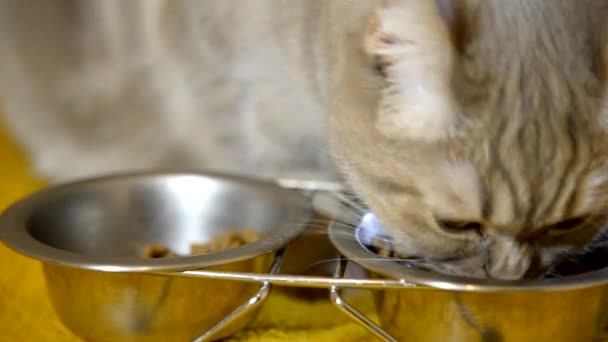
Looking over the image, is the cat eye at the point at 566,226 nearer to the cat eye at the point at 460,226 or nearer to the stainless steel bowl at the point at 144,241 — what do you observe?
the cat eye at the point at 460,226

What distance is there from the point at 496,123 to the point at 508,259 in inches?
8.2

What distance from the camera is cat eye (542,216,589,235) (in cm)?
108

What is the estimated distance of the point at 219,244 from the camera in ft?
4.70

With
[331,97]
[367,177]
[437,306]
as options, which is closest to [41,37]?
[331,97]

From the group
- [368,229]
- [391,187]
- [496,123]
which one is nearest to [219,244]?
[368,229]

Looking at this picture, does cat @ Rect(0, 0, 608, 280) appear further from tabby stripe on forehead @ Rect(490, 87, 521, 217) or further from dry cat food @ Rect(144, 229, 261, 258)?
dry cat food @ Rect(144, 229, 261, 258)

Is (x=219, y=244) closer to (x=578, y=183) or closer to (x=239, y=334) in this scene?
(x=239, y=334)

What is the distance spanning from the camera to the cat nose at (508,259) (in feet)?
3.57

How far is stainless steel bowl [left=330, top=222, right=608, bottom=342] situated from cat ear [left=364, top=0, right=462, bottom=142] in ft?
0.66

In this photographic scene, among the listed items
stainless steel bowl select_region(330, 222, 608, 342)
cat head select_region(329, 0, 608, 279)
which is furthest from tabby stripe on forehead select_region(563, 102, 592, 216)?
stainless steel bowl select_region(330, 222, 608, 342)

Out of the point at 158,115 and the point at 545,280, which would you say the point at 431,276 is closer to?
the point at 545,280

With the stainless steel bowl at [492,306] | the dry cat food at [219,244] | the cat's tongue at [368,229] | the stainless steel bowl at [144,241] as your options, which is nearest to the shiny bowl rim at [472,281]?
the stainless steel bowl at [492,306]

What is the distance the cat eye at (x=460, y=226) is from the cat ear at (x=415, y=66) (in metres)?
0.12

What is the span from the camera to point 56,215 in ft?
4.79
